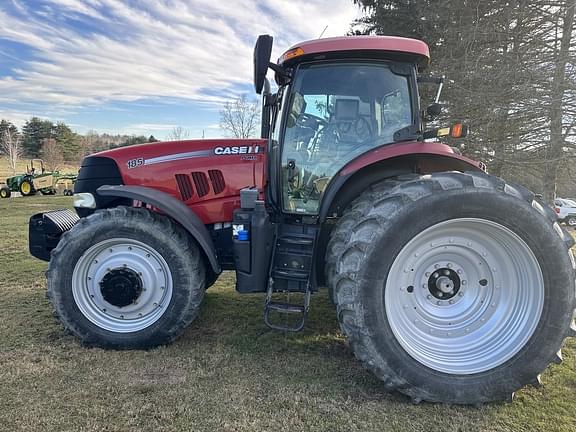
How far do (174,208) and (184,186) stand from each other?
343 mm

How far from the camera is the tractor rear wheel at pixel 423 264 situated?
100 inches

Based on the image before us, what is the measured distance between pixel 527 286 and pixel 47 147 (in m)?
51.2

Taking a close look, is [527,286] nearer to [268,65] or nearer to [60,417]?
[268,65]

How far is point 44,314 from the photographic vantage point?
4.03 m

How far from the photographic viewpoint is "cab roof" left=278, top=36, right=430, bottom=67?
3.05 metres

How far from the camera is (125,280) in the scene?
322 cm

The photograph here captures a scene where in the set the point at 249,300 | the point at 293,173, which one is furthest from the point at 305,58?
the point at 249,300

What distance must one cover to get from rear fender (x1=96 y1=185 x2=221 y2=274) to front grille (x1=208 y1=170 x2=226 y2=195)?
1.01 feet

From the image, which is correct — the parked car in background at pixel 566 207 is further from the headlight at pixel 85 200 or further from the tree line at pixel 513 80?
the headlight at pixel 85 200

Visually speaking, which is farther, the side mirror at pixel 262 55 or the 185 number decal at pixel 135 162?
the 185 number decal at pixel 135 162

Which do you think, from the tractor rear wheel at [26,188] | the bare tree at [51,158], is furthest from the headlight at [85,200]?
the bare tree at [51,158]

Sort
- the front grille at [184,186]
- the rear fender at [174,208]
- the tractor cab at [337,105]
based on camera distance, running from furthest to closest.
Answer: the front grille at [184,186] → the rear fender at [174,208] → the tractor cab at [337,105]

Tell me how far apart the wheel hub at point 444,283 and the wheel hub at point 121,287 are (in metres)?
2.19

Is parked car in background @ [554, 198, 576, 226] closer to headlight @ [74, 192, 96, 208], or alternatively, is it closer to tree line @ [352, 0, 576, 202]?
tree line @ [352, 0, 576, 202]
